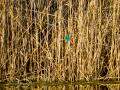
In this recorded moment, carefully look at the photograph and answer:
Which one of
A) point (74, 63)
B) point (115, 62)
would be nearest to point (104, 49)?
point (115, 62)

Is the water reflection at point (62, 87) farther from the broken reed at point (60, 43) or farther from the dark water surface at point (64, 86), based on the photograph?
the broken reed at point (60, 43)

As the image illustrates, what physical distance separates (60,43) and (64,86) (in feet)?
1.71

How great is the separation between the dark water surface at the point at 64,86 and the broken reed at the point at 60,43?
2.9 inches

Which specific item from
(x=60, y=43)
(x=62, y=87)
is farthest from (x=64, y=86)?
(x=60, y=43)

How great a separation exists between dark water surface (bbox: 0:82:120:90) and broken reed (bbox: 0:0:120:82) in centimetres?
7

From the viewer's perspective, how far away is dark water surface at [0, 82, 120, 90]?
293 cm

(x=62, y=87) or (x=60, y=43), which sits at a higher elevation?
(x=60, y=43)

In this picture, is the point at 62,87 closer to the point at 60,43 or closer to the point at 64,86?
the point at 64,86

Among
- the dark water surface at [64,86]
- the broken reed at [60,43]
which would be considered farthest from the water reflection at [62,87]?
the broken reed at [60,43]

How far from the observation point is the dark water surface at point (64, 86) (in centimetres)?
293

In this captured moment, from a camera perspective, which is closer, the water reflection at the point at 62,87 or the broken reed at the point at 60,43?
the water reflection at the point at 62,87

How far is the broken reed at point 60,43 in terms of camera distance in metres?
3.14

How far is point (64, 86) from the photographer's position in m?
A: 3.01

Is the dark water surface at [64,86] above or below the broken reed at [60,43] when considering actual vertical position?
below
